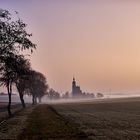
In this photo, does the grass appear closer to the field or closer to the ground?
the ground

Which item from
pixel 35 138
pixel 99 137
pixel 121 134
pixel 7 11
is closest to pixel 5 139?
pixel 35 138

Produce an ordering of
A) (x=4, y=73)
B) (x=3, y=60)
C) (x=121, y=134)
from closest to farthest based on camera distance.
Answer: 1. (x=121, y=134)
2. (x=3, y=60)
3. (x=4, y=73)

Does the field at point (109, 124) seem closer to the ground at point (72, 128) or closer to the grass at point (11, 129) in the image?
the ground at point (72, 128)

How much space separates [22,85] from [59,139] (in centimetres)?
8748

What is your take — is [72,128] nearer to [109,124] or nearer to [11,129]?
[11,129]

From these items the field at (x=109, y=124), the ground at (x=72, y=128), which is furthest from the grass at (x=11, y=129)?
the field at (x=109, y=124)

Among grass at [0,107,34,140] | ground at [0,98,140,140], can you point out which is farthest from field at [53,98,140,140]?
grass at [0,107,34,140]

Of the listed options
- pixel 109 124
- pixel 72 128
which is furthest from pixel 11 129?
pixel 109 124

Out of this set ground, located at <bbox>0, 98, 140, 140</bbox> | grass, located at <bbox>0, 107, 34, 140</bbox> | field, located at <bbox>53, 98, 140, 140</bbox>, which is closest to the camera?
ground, located at <bbox>0, 98, 140, 140</bbox>

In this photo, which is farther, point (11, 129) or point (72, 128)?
point (11, 129)

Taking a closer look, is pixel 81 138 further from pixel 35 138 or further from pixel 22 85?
pixel 22 85

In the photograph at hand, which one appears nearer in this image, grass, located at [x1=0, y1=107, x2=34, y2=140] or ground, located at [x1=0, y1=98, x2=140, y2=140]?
ground, located at [x1=0, y1=98, x2=140, y2=140]

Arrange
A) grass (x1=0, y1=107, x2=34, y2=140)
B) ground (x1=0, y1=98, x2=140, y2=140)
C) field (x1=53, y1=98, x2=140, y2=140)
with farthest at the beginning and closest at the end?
grass (x1=0, y1=107, x2=34, y2=140) < field (x1=53, y1=98, x2=140, y2=140) < ground (x1=0, y1=98, x2=140, y2=140)

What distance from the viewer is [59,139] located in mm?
22359
